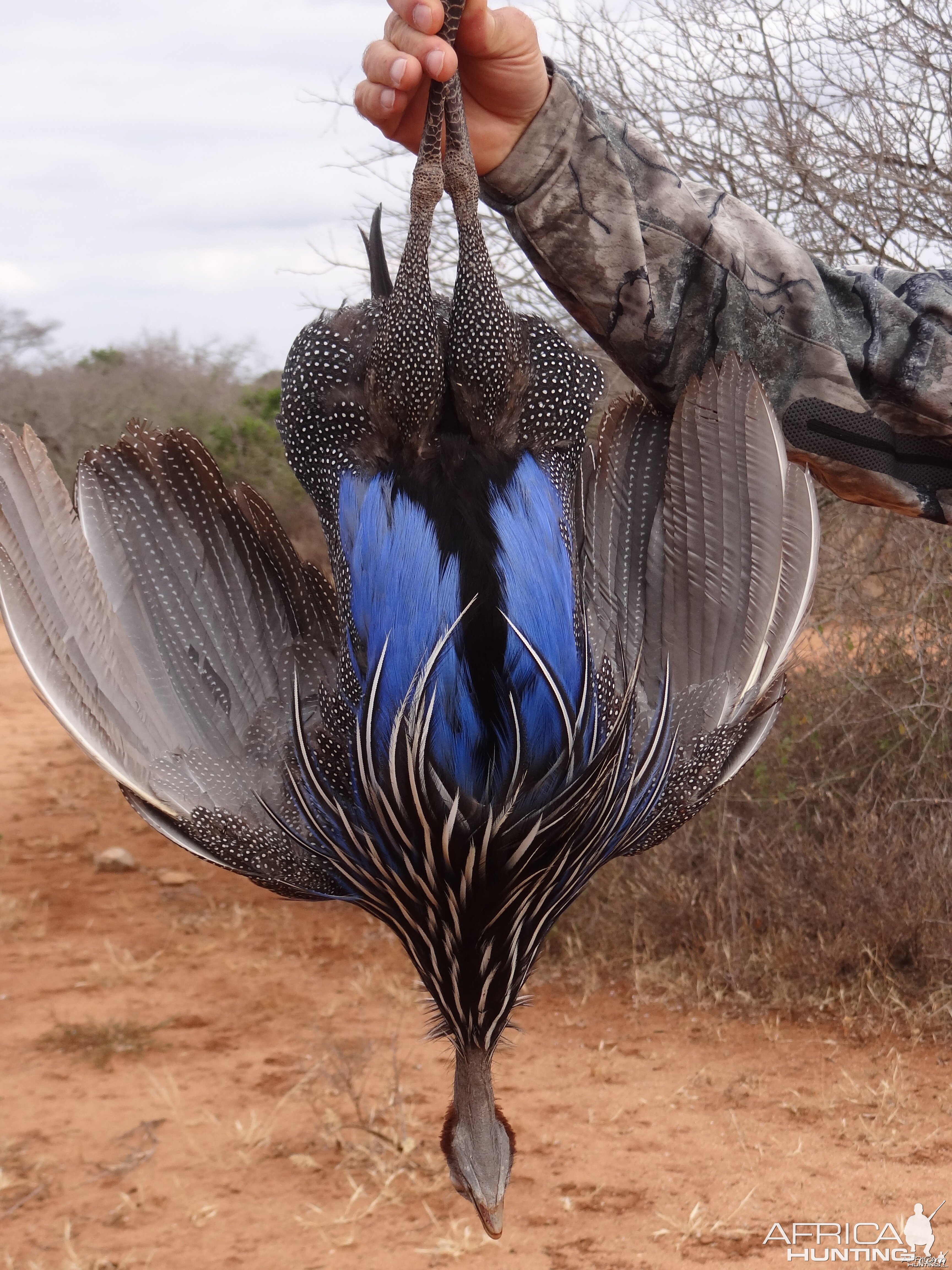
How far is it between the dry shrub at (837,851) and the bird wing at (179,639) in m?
4.81

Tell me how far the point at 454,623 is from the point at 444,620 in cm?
2

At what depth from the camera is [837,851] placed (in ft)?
22.1

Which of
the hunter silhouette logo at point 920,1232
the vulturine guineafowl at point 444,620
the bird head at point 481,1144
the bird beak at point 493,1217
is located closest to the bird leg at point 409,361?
the vulturine guineafowl at point 444,620

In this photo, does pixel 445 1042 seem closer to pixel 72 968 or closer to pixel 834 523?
pixel 72 968

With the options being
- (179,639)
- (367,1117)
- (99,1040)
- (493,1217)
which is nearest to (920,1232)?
(367,1117)

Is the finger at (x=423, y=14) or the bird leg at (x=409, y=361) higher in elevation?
the finger at (x=423, y=14)

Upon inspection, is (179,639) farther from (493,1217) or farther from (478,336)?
(493,1217)

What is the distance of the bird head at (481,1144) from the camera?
2.18m

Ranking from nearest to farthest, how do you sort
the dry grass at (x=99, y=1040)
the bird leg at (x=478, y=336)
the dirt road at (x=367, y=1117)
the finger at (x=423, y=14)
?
the finger at (x=423, y=14)
the bird leg at (x=478, y=336)
the dirt road at (x=367, y=1117)
the dry grass at (x=99, y=1040)

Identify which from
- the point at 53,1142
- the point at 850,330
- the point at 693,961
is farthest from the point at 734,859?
the point at 850,330

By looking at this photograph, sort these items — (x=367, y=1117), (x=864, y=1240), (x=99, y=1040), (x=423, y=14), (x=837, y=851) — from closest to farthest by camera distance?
1. (x=423, y=14)
2. (x=864, y=1240)
3. (x=367, y=1117)
4. (x=837, y=851)
5. (x=99, y=1040)

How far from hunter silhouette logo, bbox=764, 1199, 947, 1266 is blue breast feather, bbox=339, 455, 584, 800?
3.85 metres

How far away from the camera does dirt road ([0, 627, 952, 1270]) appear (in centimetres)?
500

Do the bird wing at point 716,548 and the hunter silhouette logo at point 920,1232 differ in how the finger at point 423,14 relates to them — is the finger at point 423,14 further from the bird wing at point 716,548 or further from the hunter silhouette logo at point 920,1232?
the hunter silhouette logo at point 920,1232
